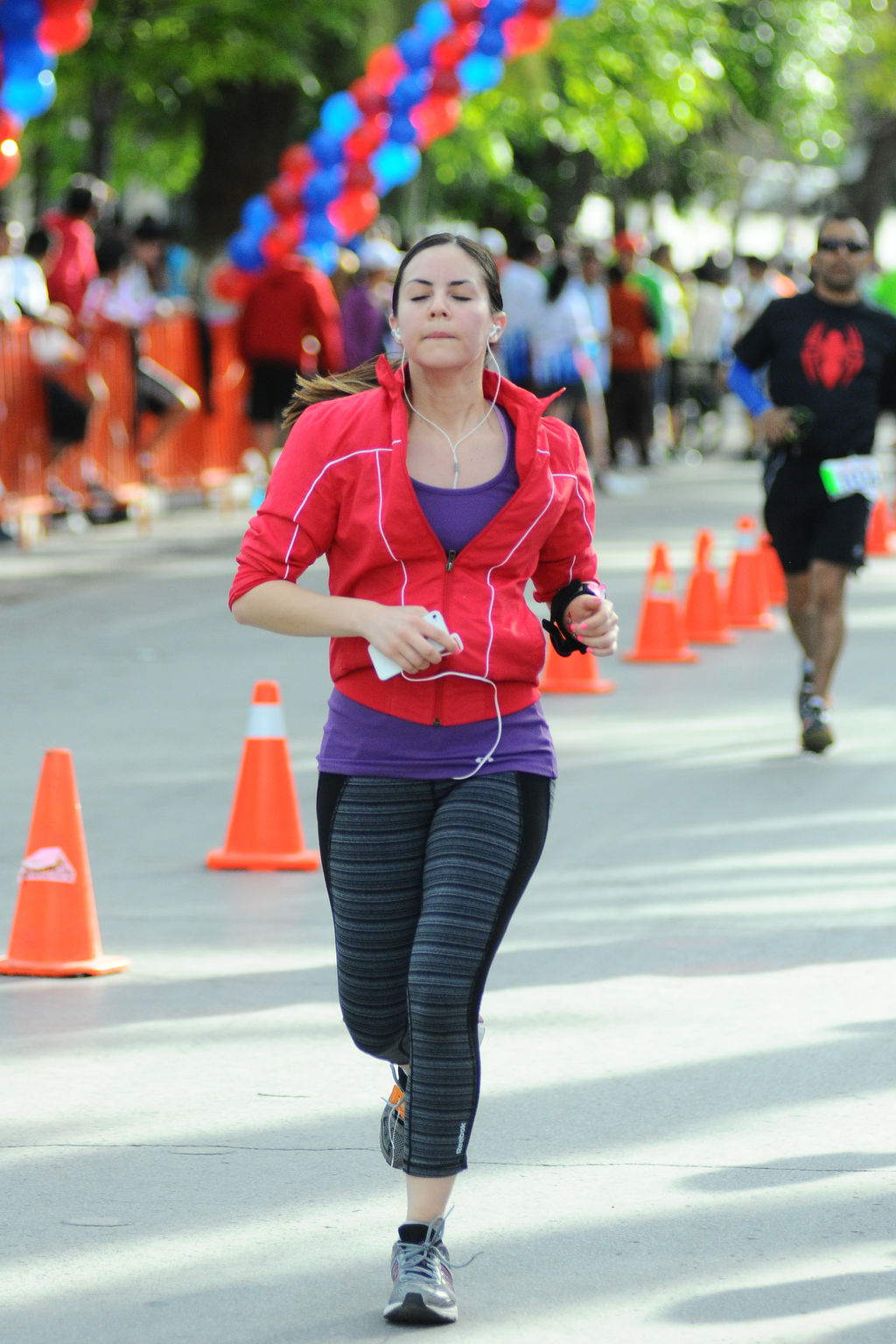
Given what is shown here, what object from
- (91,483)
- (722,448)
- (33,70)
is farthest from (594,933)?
(722,448)

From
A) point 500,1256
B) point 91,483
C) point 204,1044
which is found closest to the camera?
point 500,1256

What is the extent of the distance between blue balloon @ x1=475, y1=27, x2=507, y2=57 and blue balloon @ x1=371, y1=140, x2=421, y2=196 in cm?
113

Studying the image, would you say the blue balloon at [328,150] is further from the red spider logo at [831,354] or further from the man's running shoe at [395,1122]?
the man's running shoe at [395,1122]

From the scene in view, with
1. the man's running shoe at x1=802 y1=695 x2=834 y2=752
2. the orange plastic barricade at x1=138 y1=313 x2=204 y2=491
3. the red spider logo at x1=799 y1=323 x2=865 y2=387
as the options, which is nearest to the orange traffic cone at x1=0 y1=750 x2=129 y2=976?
the man's running shoe at x1=802 y1=695 x2=834 y2=752

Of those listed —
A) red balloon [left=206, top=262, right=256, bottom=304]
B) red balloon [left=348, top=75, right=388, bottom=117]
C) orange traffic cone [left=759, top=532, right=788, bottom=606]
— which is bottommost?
orange traffic cone [left=759, top=532, right=788, bottom=606]

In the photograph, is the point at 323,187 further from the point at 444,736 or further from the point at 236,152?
the point at 444,736

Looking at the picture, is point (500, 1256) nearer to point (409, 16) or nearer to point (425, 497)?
point (425, 497)

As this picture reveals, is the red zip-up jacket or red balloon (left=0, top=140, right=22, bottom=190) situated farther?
red balloon (left=0, top=140, right=22, bottom=190)

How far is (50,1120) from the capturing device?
4777mm

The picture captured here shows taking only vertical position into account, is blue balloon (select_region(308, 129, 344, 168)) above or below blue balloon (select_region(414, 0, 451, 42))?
below

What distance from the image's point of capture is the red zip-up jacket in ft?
12.5

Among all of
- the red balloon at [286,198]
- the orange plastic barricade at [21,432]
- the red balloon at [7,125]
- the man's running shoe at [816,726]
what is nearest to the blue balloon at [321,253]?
the red balloon at [286,198]

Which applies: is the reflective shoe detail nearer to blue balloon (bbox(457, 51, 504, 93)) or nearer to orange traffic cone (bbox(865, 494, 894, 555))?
orange traffic cone (bbox(865, 494, 894, 555))

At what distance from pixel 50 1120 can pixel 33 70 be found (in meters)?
10.3
